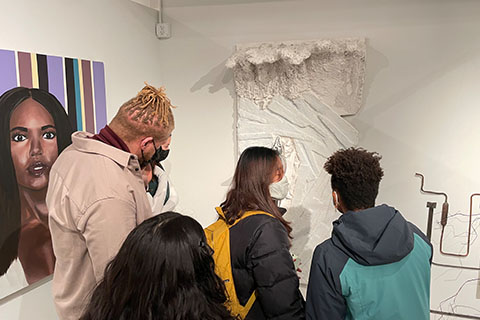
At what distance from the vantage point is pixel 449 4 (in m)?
2.12

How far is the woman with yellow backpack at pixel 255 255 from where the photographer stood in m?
1.33

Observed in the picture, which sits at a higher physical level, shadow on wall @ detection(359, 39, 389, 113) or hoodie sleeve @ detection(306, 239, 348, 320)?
shadow on wall @ detection(359, 39, 389, 113)

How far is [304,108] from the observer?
2.38 meters

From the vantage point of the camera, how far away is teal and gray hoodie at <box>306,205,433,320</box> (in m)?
1.19

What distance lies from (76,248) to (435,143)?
6.30ft

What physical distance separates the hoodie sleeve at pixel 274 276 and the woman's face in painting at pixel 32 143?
911 mm

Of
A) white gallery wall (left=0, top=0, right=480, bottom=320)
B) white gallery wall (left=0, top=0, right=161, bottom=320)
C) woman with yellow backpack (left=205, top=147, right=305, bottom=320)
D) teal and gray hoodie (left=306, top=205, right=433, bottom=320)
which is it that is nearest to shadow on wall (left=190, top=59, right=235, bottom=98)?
white gallery wall (left=0, top=0, right=480, bottom=320)

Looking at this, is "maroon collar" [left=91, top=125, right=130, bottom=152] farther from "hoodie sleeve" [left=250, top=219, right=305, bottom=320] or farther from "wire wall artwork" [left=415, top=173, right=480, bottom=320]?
"wire wall artwork" [left=415, top=173, right=480, bottom=320]

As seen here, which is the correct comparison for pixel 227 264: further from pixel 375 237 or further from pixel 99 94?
pixel 99 94

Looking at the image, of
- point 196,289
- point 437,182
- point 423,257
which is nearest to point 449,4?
point 437,182

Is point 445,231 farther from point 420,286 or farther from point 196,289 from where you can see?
point 196,289

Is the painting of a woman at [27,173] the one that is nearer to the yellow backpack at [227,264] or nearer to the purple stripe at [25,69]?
the purple stripe at [25,69]

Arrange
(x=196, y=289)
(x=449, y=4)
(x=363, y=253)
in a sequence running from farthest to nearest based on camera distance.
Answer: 1. (x=449, y=4)
2. (x=363, y=253)
3. (x=196, y=289)

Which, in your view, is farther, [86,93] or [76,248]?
[86,93]
